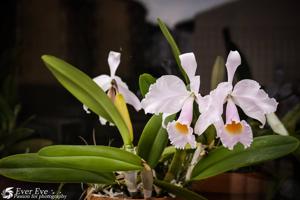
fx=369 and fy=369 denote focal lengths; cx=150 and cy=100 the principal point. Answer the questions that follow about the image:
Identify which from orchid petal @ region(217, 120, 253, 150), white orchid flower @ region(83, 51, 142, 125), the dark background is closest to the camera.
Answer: orchid petal @ region(217, 120, 253, 150)

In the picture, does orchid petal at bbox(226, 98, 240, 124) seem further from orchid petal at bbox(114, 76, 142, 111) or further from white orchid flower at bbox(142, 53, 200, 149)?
orchid petal at bbox(114, 76, 142, 111)

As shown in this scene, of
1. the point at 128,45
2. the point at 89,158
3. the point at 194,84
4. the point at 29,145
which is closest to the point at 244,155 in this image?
the point at 194,84

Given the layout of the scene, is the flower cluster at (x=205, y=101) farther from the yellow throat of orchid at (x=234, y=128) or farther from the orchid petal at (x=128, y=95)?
the orchid petal at (x=128, y=95)

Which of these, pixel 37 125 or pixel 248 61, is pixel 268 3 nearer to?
pixel 248 61

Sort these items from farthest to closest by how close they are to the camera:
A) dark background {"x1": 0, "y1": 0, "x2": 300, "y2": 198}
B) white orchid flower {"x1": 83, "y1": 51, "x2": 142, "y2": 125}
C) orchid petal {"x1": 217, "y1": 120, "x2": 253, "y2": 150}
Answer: dark background {"x1": 0, "y1": 0, "x2": 300, "y2": 198}
white orchid flower {"x1": 83, "y1": 51, "x2": 142, "y2": 125}
orchid petal {"x1": 217, "y1": 120, "x2": 253, "y2": 150}

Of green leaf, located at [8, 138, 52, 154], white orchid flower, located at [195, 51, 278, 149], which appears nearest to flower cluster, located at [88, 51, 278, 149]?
white orchid flower, located at [195, 51, 278, 149]

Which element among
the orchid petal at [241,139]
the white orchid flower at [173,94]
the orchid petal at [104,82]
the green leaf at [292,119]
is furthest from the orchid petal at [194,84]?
the green leaf at [292,119]
